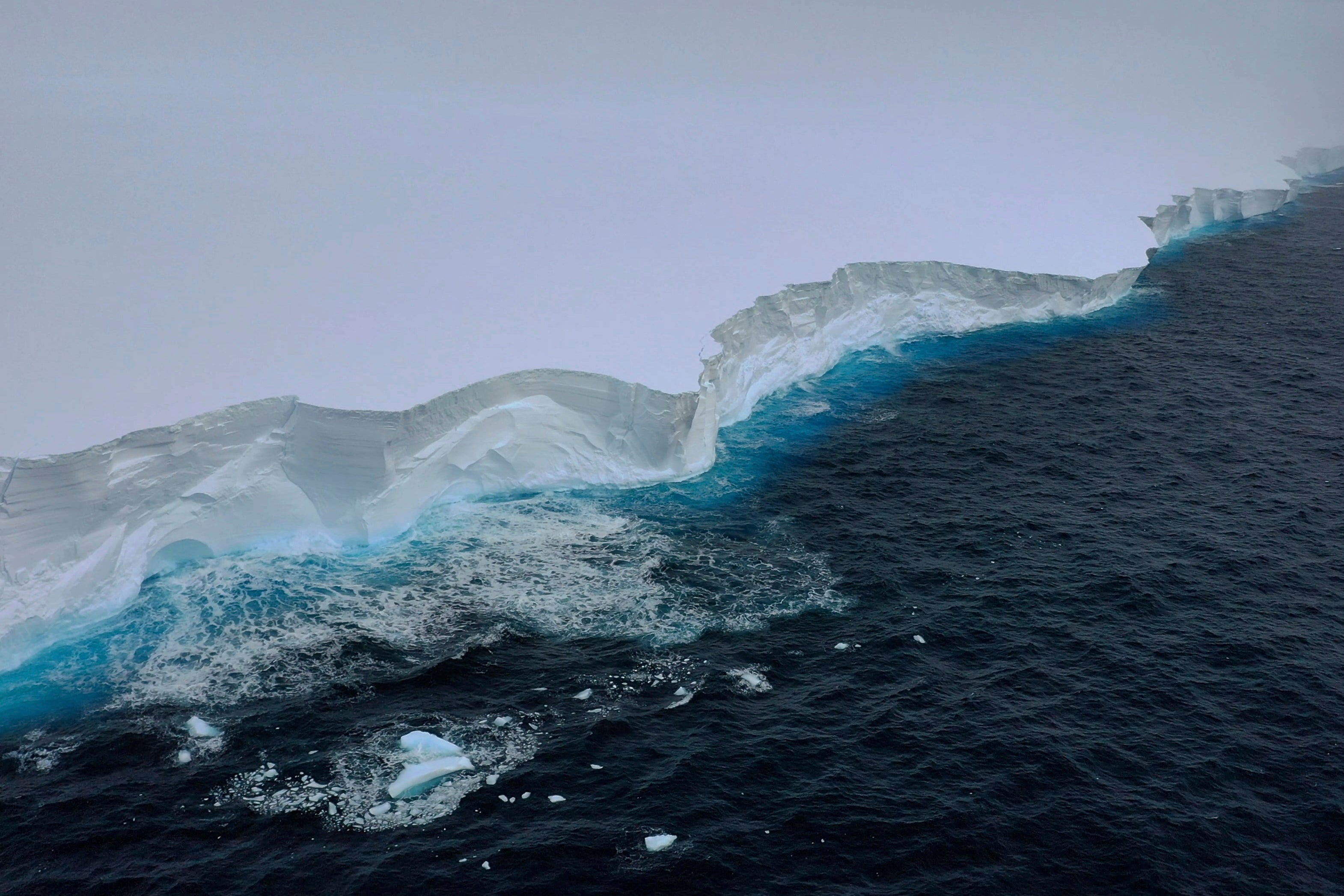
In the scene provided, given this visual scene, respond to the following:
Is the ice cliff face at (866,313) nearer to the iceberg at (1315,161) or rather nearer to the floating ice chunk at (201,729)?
the floating ice chunk at (201,729)

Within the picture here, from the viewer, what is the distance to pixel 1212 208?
67.8 metres

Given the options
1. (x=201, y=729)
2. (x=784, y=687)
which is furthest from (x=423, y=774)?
(x=784, y=687)

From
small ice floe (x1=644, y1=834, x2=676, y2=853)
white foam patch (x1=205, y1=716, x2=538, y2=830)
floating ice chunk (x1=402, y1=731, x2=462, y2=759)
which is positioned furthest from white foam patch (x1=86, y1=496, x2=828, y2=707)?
small ice floe (x1=644, y1=834, x2=676, y2=853)

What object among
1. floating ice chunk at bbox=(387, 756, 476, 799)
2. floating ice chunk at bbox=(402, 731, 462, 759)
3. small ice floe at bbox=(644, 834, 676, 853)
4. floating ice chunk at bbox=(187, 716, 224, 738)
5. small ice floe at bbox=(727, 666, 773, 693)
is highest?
floating ice chunk at bbox=(187, 716, 224, 738)

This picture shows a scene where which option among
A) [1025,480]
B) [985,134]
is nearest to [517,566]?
[1025,480]

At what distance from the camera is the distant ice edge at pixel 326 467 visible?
31.0m

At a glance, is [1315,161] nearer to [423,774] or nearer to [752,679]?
[752,679]

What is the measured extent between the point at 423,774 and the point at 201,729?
6726mm

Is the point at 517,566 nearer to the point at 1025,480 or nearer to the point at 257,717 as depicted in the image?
the point at 257,717

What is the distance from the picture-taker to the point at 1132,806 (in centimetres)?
2398

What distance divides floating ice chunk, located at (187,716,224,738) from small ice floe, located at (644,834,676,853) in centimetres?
1211

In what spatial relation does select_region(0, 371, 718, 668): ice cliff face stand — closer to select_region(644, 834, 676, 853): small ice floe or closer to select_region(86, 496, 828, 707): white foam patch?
select_region(86, 496, 828, 707): white foam patch

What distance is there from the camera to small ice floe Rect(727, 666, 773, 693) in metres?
28.4

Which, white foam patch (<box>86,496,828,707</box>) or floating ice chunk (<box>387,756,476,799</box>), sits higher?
white foam patch (<box>86,496,828,707</box>)
